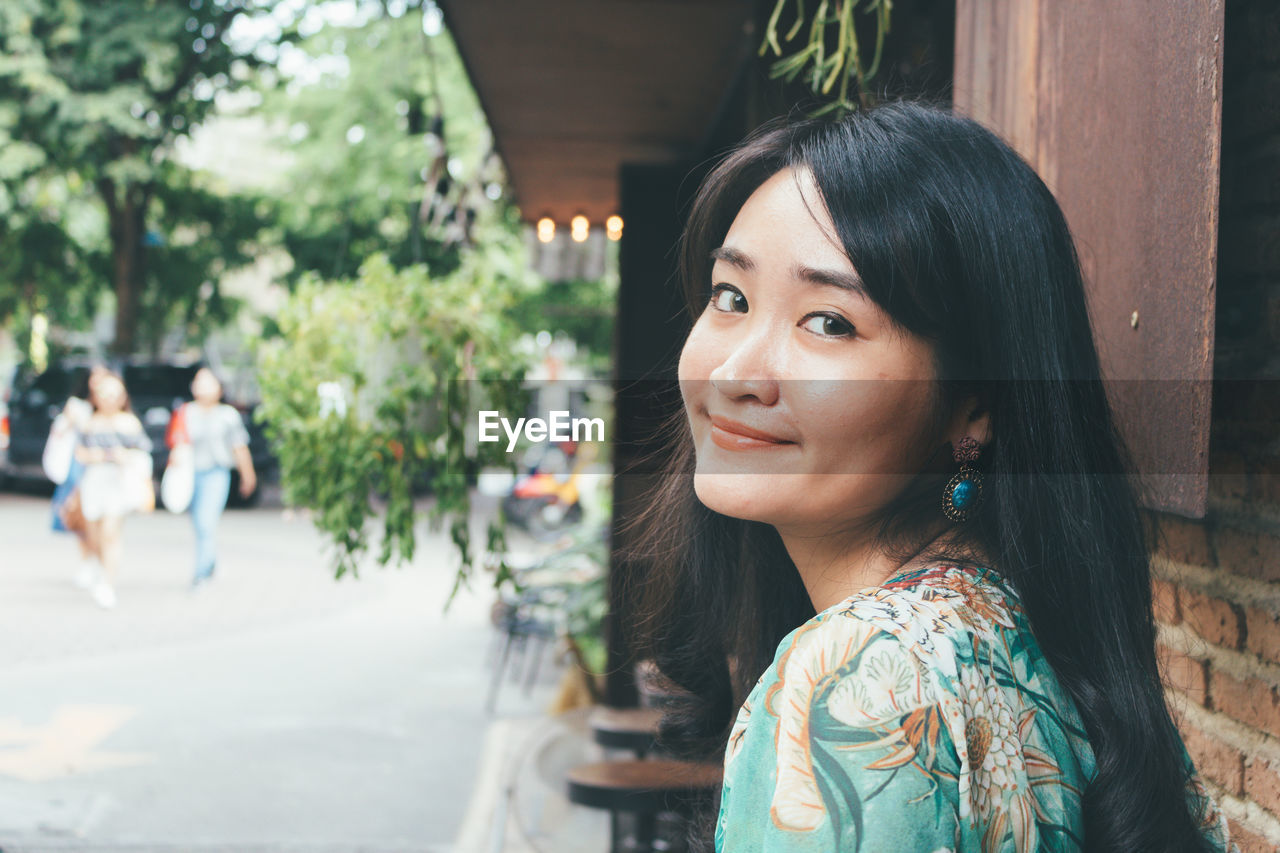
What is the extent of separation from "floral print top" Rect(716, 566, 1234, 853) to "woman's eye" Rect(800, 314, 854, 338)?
240mm

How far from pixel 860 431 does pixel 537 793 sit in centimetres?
383

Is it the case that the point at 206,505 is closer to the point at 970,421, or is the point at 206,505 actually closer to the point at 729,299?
the point at 729,299

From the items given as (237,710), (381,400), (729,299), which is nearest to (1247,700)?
(729,299)

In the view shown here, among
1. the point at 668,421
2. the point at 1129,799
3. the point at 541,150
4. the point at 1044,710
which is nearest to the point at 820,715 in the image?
the point at 1044,710

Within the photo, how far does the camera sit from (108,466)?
354 inches

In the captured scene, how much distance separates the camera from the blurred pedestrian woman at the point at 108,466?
891 centimetres

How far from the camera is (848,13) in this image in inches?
77.4

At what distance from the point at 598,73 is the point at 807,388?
3594 millimetres

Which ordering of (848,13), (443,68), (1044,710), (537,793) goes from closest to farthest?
(1044,710) → (848,13) → (537,793) → (443,68)

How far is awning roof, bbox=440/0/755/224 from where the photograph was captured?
3.66m

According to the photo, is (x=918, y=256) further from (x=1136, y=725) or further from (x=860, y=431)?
(x=1136, y=725)

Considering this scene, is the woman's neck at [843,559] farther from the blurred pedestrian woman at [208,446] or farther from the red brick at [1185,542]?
the blurred pedestrian woman at [208,446]

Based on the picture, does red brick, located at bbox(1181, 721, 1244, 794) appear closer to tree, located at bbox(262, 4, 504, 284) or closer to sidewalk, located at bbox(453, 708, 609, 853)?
sidewalk, located at bbox(453, 708, 609, 853)

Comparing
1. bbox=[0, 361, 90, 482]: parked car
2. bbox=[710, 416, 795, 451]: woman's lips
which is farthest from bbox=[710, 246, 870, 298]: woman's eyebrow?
bbox=[0, 361, 90, 482]: parked car
